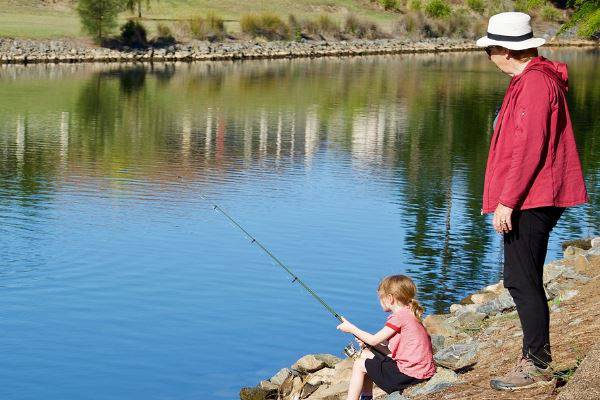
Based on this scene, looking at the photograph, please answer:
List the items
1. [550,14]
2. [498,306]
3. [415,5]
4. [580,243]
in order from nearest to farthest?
[498,306]
[580,243]
[415,5]
[550,14]

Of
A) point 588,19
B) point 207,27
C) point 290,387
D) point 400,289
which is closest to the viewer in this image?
point 400,289

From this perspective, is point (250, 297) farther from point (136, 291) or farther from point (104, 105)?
point (104, 105)

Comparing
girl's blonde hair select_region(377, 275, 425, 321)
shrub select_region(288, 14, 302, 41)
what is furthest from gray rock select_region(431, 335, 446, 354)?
shrub select_region(288, 14, 302, 41)

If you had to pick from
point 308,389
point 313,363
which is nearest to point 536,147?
point 308,389

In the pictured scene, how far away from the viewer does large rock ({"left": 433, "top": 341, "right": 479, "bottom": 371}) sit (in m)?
8.55

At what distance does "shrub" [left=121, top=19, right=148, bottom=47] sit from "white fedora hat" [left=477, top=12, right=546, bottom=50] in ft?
189

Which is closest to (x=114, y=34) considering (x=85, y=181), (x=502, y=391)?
(x=85, y=181)

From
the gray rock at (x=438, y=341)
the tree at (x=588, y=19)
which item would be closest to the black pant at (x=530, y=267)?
the gray rock at (x=438, y=341)

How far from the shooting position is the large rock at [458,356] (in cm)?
855

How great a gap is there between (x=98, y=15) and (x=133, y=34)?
2.65 m

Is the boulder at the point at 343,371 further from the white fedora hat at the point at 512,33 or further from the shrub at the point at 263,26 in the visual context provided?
the shrub at the point at 263,26

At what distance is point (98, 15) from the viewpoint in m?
61.1

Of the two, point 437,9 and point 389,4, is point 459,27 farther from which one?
point 389,4

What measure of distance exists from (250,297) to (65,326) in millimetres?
2340
